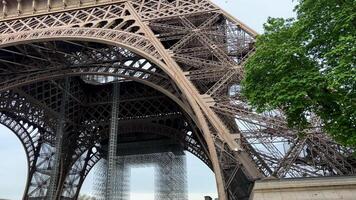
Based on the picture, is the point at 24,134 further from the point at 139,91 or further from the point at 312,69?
the point at 312,69

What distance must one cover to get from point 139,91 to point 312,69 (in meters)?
17.8

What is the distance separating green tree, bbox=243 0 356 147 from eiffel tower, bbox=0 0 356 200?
187 cm

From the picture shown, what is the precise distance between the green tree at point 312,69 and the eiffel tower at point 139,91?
187 cm

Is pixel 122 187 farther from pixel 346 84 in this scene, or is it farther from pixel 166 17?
pixel 346 84

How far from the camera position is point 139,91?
26094 millimetres

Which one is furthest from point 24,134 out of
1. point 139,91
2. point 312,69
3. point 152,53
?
point 312,69

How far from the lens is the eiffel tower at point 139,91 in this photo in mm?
11547

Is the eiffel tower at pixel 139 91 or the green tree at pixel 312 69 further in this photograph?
the eiffel tower at pixel 139 91

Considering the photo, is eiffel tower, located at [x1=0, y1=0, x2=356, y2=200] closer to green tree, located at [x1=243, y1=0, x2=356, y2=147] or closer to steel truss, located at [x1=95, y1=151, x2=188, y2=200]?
steel truss, located at [x1=95, y1=151, x2=188, y2=200]

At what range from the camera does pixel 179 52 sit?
587 inches

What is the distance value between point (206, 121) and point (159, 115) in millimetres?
13725

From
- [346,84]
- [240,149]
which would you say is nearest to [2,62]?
[240,149]

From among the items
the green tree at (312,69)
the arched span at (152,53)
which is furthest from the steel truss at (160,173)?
the green tree at (312,69)

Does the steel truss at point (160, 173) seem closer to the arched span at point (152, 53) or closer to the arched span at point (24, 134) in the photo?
the arched span at point (24, 134)
